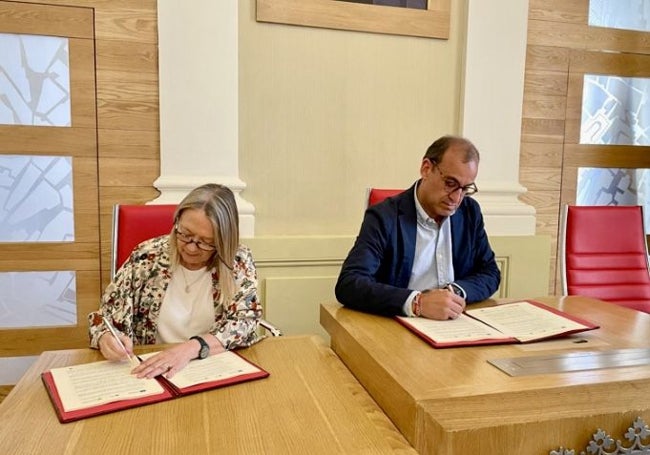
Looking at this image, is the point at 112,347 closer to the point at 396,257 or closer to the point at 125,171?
the point at 396,257

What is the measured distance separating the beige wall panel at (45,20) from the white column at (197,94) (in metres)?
0.33

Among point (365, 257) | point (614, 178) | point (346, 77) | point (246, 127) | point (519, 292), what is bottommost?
point (519, 292)

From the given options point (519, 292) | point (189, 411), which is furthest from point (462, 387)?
point (519, 292)

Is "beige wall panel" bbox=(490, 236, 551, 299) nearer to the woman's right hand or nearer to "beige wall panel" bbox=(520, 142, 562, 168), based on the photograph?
"beige wall panel" bbox=(520, 142, 562, 168)

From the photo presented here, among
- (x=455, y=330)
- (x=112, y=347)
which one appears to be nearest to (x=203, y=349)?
(x=112, y=347)

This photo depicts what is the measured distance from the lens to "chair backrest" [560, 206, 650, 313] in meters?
2.18

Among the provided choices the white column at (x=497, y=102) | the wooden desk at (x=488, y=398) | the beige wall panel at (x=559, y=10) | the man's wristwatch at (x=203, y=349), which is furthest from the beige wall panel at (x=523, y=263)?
Answer: the man's wristwatch at (x=203, y=349)

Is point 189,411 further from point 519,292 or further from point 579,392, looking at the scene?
point 519,292

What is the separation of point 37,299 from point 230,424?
5.89 ft

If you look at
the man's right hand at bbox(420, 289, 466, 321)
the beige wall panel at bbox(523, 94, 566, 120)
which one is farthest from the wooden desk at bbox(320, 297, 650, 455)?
the beige wall panel at bbox(523, 94, 566, 120)

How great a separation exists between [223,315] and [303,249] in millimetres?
1047

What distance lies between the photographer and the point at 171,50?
2.28 metres

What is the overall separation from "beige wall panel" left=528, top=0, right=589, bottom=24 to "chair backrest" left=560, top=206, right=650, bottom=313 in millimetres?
1214

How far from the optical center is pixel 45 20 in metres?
2.20
